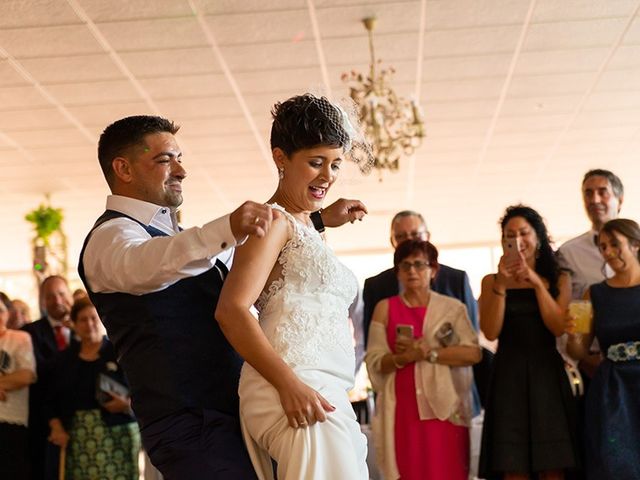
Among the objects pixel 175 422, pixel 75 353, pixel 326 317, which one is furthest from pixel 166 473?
pixel 75 353

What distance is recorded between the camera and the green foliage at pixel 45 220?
452 inches

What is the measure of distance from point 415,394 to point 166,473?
2333 mm

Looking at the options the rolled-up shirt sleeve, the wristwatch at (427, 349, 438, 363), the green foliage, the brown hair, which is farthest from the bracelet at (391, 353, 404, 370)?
the green foliage

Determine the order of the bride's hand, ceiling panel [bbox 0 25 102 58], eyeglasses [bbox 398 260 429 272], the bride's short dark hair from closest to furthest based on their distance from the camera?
the bride's hand
the bride's short dark hair
eyeglasses [bbox 398 260 429 272]
ceiling panel [bbox 0 25 102 58]

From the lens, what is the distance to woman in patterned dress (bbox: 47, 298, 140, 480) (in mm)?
5008

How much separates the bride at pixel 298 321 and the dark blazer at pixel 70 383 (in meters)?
2.92

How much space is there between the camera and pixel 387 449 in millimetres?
4457

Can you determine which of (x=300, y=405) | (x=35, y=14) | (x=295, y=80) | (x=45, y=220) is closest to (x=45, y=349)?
(x=35, y=14)

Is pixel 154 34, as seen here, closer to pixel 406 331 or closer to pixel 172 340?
pixel 406 331

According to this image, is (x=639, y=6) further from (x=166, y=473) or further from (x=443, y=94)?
(x=166, y=473)

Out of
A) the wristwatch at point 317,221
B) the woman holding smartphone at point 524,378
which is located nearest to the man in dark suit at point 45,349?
the woman holding smartphone at point 524,378

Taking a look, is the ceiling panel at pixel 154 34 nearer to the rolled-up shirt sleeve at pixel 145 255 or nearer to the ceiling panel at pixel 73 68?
the ceiling panel at pixel 73 68

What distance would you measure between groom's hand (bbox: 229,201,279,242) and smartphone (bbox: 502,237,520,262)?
2.46 m

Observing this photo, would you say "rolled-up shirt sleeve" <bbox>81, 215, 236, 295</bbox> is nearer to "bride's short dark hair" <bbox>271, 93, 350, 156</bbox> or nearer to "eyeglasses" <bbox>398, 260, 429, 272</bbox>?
"bride's short dark hair" <bbox>271, 93, 350, 156</bbox>
